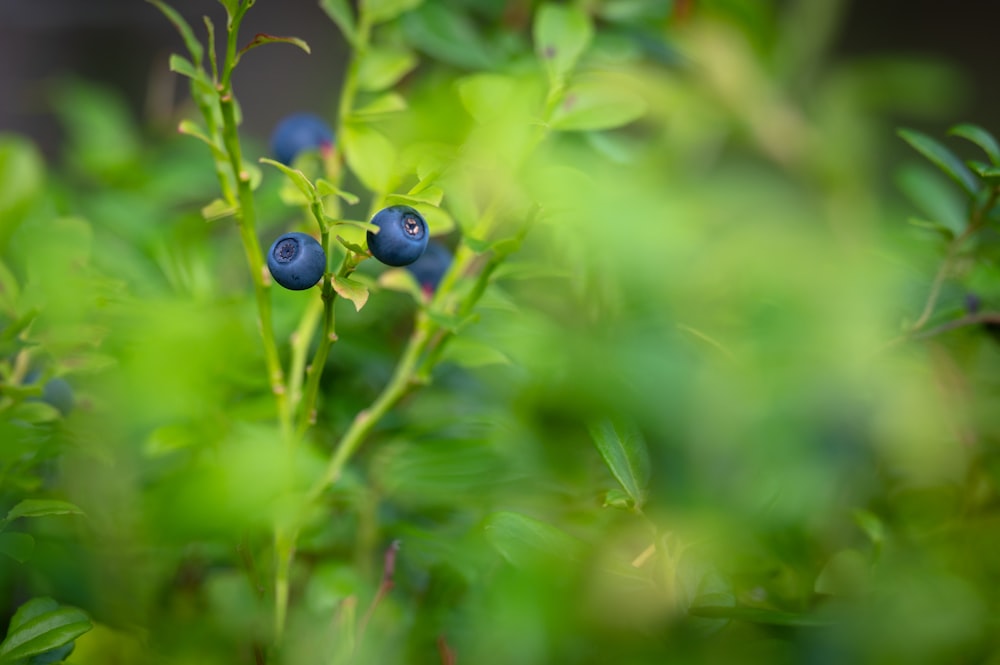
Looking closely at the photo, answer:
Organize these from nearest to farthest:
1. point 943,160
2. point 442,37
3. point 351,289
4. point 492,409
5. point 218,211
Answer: point 351,289 < point 218,211 < point 943,160 < point 492,409 < point 442,37

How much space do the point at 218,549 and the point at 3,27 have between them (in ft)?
9.34

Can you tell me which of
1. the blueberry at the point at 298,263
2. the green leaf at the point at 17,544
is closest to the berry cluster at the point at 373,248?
the blueberry at the point at 298,263

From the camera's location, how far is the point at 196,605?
752 millimetres

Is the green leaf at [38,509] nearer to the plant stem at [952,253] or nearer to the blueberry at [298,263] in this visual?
the blueberry at [298,263]

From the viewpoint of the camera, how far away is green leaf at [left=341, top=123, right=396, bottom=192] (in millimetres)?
644

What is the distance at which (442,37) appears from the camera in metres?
0.96

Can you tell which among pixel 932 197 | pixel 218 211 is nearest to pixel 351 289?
pixel 218 211

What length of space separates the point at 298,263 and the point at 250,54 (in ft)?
8.85

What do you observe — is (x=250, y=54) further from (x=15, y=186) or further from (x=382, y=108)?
(x=382, y=108)

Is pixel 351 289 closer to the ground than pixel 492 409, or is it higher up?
higher up

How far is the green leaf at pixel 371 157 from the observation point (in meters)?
0.64

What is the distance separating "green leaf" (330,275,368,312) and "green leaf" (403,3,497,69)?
515 millimetres

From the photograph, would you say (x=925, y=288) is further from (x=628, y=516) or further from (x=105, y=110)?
(x=105, y=110)

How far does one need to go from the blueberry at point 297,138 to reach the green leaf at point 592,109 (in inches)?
8.8
